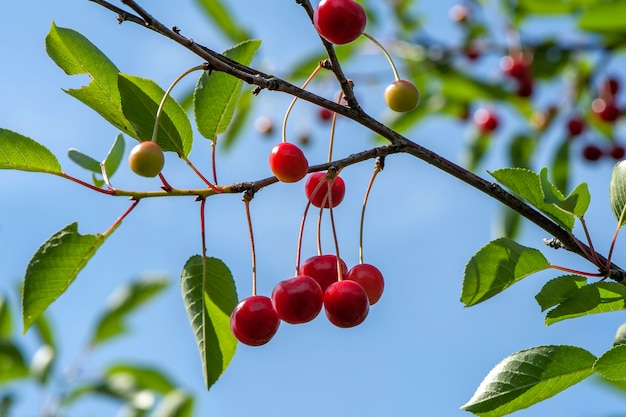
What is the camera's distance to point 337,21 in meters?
1.95

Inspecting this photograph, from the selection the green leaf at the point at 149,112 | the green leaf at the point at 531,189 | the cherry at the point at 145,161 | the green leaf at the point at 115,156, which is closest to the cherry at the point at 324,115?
the green leaf at the point at 115,156

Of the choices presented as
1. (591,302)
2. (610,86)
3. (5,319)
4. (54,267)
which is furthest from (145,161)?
(610,86)

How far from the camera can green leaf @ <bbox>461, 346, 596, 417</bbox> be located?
77.5 inches

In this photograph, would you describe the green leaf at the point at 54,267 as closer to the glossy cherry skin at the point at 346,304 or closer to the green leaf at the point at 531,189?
the glossy cherry skin at the point at 346,304

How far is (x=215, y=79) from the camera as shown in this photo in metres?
2.23

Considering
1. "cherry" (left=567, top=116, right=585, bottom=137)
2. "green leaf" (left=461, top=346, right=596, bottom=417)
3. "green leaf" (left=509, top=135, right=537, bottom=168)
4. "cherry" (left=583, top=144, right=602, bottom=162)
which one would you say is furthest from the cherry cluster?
"cherry" (left=583, top=144, right=602, bottom=162)

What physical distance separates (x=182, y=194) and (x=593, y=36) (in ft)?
12.6

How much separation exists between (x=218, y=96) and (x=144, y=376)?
3345mm

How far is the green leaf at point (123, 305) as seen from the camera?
5211 millimetres

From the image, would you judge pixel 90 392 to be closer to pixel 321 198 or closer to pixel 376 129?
pixel 321 198

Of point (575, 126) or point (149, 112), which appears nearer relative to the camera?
point (149, 112)

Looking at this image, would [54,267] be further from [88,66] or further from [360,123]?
[360,123]

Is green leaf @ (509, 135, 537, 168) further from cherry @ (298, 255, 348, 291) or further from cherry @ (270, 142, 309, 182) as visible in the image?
A: cherry @ (270, 142, 309, 182)

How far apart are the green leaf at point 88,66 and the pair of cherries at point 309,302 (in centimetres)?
57
